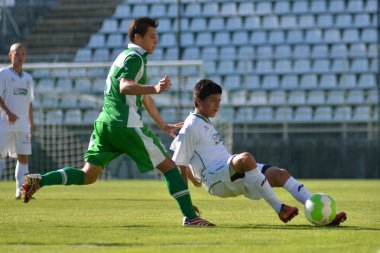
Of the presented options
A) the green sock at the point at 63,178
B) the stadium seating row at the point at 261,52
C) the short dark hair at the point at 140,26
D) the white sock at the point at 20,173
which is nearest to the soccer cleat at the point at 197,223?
the green sock at the point at 63,178

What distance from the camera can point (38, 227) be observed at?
6.79m

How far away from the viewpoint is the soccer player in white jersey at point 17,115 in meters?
11.9

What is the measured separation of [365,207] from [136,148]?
3.63 metres

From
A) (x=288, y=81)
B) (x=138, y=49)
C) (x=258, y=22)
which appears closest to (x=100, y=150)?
(x=138, y=49)

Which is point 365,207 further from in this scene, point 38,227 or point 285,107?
point 285,107

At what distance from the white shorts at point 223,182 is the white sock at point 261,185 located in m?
0.12

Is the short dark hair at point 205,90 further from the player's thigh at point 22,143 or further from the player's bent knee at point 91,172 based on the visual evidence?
the player's thigh at point 22,143

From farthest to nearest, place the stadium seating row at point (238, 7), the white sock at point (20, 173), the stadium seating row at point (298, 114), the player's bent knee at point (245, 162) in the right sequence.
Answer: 1. the stadium seating row at point (238, 7)
2. the stadium seating row at point (298, 114)
3. the white sock at point (20, 173)
4. the player's bent knee at point (245, 162)

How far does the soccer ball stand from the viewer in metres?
6.97

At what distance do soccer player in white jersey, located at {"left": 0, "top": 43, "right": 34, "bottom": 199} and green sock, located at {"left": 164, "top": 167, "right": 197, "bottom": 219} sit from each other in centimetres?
511

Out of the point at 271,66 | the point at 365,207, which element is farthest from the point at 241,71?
the point at 365,207

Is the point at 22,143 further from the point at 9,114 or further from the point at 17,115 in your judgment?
the point at 9,114

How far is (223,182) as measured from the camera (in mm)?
7348

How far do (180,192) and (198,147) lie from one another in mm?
622
